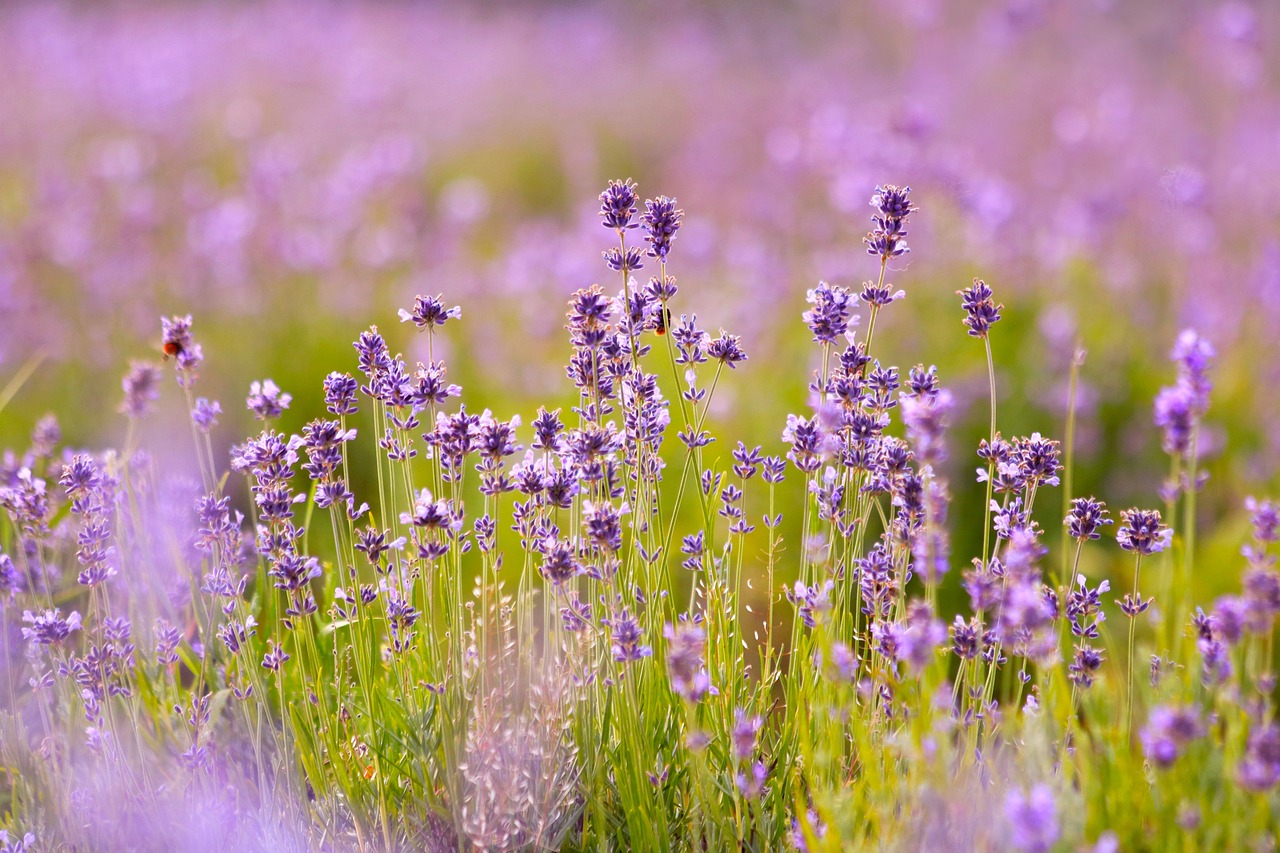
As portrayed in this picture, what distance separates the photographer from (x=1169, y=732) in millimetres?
1245

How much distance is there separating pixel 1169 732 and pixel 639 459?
80cm

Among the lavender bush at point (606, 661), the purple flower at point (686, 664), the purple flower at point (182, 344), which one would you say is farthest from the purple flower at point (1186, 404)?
the purple flower at point (182, 344)

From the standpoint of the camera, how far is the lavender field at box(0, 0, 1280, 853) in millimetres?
1598

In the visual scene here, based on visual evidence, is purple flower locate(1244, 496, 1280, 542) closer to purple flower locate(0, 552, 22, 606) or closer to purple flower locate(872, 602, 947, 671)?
purple flower locate(872, 602, 947, 671)

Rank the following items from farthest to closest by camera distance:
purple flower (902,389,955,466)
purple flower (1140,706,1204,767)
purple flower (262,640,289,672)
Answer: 1. purple flower (262,640,289,672)
2. purple flower (902,389,955,466)
3. purple flower (1140,706,1204,767)

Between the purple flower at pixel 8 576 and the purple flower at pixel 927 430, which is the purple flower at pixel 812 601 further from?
the purple flower at pixel 8 576

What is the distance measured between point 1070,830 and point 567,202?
8.87 meters

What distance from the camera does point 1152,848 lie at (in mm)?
1349

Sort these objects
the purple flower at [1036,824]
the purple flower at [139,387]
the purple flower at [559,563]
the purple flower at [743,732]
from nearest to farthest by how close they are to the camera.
A: the purple flower at [1036,824]
the purple flower at [743,732]
the purple flower at [559,563]
the purple flower at [139,387]

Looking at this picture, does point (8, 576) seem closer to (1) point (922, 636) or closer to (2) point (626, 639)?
(2) point (626, 639)

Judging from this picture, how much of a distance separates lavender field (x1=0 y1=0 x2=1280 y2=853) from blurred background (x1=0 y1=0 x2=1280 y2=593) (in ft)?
0.12

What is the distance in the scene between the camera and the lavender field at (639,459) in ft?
5.24

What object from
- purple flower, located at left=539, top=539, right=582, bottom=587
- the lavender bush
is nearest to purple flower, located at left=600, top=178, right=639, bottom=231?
the lavender bush

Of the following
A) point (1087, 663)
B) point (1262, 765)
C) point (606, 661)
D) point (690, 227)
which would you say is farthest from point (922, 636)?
point (690, 227)
